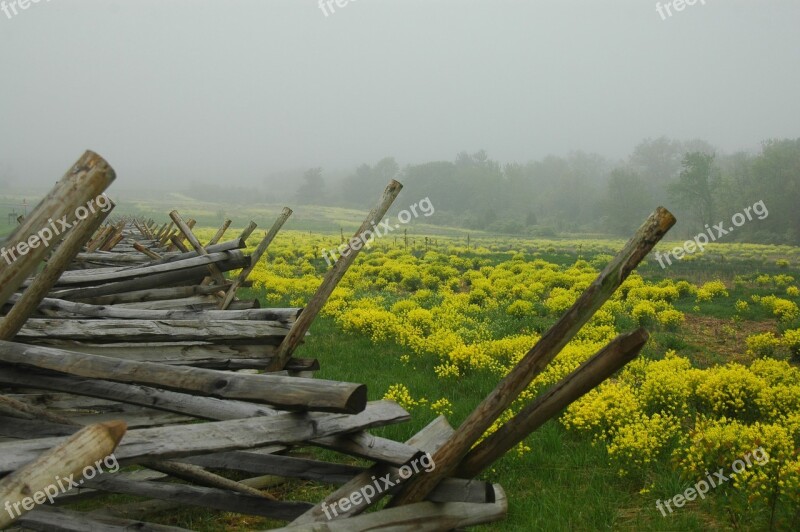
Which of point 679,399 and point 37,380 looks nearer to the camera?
point 37,380

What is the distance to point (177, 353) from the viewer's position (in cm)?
492

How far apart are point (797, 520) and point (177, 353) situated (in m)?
4.65

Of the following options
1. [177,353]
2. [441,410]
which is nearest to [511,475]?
[441,410]

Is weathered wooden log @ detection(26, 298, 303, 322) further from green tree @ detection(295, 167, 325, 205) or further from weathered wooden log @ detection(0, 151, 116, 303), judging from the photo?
green tree @ detection(295, 167, 325, 205)

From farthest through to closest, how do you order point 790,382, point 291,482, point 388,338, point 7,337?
point 388,338
point 790,382
point 291,482
point 7,337

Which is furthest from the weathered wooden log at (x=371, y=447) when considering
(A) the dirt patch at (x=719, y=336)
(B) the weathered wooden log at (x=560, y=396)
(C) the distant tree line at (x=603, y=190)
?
(C) the distant tree line at (x=603, y=190)

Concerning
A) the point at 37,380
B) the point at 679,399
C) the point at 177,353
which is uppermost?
the point at 37,380

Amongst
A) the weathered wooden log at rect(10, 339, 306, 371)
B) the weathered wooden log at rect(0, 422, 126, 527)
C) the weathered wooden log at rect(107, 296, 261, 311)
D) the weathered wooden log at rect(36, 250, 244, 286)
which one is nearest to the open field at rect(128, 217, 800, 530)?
the weathered wooden log at rect(10, 339, 306, 371)

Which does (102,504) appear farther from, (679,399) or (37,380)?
(679,399)

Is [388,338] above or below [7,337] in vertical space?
below

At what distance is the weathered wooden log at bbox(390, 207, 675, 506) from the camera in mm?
2553

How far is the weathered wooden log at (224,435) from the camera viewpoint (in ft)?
7.77

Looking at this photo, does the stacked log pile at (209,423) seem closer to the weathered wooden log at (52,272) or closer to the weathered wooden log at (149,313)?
the weathered wooden log at (52,272)

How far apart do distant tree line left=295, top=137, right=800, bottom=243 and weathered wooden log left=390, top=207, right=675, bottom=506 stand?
2841 inches
